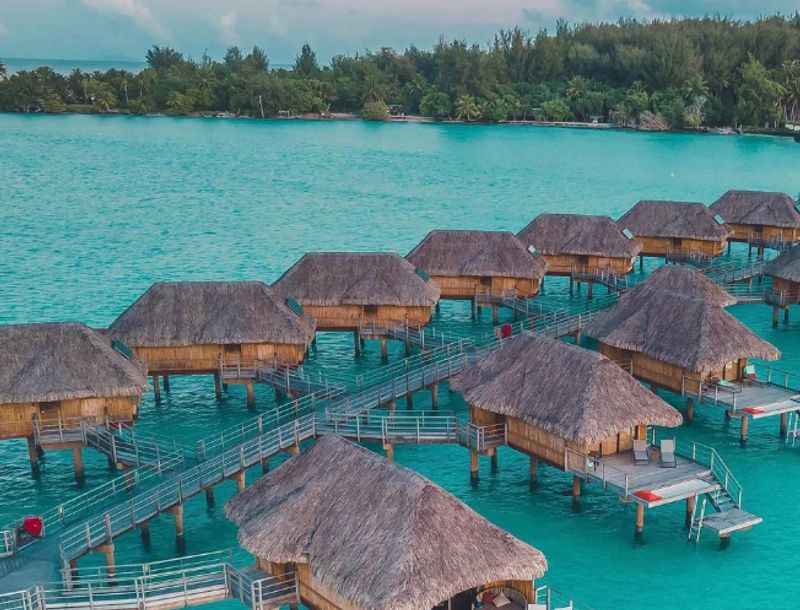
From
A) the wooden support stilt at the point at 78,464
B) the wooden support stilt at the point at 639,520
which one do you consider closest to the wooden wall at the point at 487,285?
the wooden support stilt at the point at 639,520

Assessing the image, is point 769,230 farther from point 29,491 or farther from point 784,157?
point 784,157

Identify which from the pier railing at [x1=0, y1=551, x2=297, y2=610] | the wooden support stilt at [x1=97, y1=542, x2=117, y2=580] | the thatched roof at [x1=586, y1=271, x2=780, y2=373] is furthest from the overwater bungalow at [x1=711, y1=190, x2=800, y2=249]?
the wooden support stilt at [x1=97, y1=542, x2=117, y2=580]

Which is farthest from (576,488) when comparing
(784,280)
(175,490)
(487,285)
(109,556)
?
(784,280)

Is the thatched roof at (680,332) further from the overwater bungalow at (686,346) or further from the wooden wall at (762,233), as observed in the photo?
the wooden wall at (762,233)

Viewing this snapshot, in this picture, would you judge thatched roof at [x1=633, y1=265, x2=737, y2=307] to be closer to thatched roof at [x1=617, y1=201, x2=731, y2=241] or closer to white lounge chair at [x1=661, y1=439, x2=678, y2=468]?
thatched roof at [x1=617, y1=201, x2=731, y2=241]

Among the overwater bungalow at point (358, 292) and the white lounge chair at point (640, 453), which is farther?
the overwater bungalow at point (358, 292)

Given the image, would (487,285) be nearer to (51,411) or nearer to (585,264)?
(585,264)

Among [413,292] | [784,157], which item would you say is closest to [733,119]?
[784,157]
